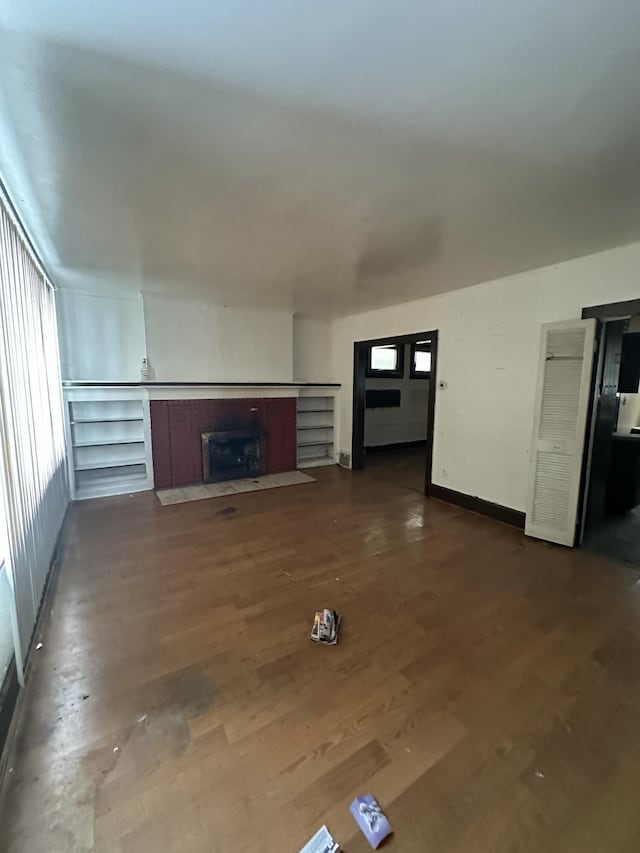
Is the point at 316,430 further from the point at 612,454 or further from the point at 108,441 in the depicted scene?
the point at 612,454

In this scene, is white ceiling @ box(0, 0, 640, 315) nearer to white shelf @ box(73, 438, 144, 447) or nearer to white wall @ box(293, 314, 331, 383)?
white shelf @ box(73, 438, 144, 447)

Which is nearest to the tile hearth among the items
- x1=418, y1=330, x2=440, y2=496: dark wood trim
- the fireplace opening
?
the fireplace opening

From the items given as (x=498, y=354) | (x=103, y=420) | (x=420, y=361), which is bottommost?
(x=103, y=420)

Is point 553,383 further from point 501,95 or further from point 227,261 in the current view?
point 227,261

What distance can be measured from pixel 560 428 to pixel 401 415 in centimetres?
414

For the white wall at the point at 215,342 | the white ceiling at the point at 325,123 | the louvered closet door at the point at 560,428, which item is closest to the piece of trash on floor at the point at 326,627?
the louvered closet door at the point at 560,428

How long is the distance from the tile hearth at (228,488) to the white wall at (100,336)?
1633 millimetres

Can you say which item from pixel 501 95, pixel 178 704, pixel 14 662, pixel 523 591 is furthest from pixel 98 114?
pixel 523 591

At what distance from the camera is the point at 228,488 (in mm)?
4586

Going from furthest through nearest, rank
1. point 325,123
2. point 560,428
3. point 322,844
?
1. point 560,428
2. point 325,123
3. point 322,844

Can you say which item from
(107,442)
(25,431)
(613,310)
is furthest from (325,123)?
(107,442)

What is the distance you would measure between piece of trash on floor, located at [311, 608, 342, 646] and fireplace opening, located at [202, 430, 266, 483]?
3170 mm

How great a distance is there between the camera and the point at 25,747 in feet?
4.39

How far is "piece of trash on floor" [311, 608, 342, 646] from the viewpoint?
1.89 metres
